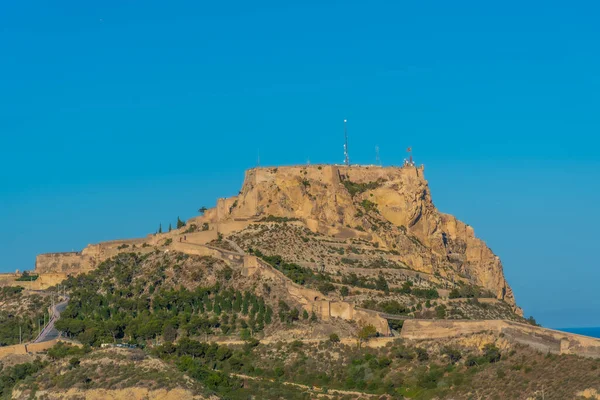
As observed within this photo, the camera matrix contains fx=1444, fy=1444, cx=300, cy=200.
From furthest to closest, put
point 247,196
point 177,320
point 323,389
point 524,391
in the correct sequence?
point 247,196
point 177,320
point 323,389
point 524,391

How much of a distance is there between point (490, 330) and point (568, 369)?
1050 centimetres

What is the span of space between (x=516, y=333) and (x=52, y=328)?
34.3m

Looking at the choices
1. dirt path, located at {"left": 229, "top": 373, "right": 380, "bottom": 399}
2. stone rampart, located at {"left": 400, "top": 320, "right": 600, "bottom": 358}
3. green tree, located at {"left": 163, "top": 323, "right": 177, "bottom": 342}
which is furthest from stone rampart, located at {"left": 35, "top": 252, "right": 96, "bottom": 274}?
stone rampart, located at {"left": 400, "top": 320, "right": 600, "bottom": 358}

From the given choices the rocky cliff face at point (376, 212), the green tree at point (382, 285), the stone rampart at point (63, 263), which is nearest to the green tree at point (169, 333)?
the green tree at point (382, 285)

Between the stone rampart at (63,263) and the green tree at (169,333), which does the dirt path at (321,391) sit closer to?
the green tree at (169,333)

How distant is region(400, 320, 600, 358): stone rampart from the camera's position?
8150 cm

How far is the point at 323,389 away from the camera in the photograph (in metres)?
86.6

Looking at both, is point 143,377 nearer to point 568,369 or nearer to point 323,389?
point 323,389

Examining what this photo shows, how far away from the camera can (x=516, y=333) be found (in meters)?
87.0

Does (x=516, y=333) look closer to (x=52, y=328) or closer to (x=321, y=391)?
(x=321, y=391)

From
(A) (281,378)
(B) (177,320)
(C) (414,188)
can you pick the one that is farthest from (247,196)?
(A) (281,378)

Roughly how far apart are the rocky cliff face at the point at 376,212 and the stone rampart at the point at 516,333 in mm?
20161

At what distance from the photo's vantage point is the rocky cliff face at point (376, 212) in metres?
114

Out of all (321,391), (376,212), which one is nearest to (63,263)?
(376,212)
